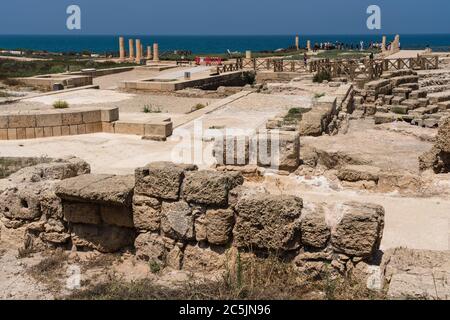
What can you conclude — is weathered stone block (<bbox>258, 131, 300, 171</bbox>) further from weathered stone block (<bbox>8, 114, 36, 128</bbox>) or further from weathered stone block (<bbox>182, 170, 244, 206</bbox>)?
weathered stone block (<bbox>8, 114, 36, 128</bbox>)

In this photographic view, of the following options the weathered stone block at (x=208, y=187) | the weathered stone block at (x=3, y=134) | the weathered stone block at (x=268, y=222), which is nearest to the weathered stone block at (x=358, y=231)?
the weathered stone block at (x=268, y=222)

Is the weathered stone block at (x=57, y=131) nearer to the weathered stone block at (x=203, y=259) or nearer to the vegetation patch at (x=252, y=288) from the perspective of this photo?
the weathered stone block at (x=203, y=259)

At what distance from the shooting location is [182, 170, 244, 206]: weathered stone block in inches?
223

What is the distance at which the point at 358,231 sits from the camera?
522cm

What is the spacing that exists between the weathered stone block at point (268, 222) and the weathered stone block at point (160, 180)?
2.39 feet

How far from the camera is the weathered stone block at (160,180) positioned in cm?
584

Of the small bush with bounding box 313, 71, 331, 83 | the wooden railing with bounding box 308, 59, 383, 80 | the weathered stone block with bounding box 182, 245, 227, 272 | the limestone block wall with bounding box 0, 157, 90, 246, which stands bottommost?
the weathered stone block with bounding box 182, 245, 227, 272

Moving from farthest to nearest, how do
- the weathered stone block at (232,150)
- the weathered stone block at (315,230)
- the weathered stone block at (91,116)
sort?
the weathered stone block at (91,116)
the weathered stone block at (232,150)
the weathered stone block at (315,230)

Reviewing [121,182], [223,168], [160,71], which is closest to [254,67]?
[160,71]

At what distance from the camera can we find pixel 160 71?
35500 millimetres

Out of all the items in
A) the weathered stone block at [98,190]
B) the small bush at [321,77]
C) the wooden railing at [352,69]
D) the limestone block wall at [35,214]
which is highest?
the wooden railing at [352,69]

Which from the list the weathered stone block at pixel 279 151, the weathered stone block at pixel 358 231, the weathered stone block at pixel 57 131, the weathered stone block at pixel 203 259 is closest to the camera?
the weathered stone block at pixel 358 231

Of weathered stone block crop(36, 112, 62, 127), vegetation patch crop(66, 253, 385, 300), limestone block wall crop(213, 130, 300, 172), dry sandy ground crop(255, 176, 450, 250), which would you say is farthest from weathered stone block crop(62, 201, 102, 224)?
weathered stone block crop(36, 112, 62, 127)

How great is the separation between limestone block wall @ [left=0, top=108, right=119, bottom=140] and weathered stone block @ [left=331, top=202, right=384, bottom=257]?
10747mm
